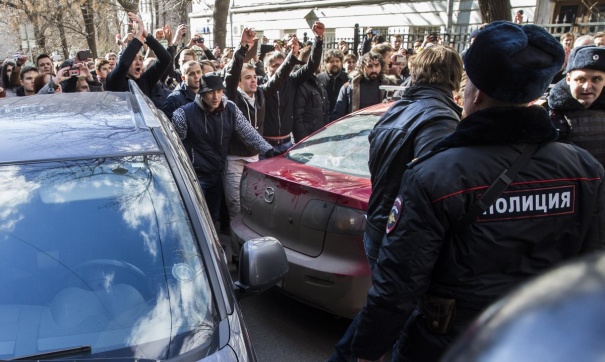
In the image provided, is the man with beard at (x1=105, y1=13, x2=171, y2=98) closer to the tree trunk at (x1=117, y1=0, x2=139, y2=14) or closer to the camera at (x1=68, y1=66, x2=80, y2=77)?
the camera at (x1=68, y1=66, x2=80, y2=77)

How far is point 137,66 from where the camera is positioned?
5.97 metres

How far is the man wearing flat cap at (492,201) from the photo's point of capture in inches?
66.7

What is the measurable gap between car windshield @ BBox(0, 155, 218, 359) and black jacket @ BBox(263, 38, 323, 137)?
393 cm

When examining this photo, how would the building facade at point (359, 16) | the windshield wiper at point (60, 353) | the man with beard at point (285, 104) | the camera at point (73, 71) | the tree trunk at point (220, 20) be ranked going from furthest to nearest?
the building facade at point (359, 16)
the tree trunk at point (220, 20)
the man with beard at point (285, 104)
the camera at point (73, 71)
the windshield wiper at point (60, 353)

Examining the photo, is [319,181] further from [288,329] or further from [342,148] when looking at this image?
[288,329]

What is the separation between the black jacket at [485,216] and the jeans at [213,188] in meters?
3.12

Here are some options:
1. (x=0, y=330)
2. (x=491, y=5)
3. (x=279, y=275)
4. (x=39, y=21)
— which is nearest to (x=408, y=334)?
(x=279, y=275)

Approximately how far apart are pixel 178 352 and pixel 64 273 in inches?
21.8

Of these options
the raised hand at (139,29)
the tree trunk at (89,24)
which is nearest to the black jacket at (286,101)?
the raised hand at (139,29)

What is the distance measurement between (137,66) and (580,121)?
15.0 ft

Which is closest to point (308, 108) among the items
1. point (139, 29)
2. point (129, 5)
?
point (139, 29)

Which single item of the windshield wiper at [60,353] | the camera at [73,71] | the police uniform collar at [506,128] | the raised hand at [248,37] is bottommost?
the windshield wiper at [60,353]

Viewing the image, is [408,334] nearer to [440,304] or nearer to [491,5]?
[440,304]

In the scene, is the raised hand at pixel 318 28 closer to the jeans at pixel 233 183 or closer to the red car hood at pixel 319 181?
the jeans at pixel 233 183
